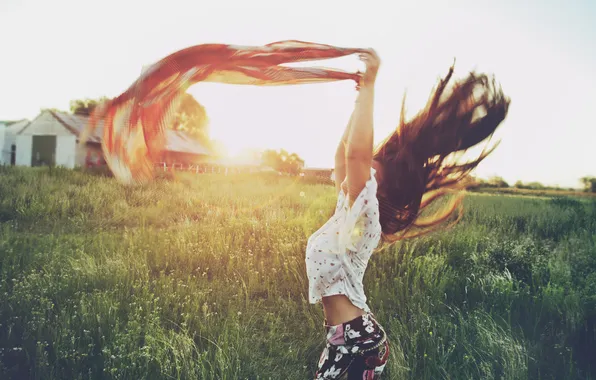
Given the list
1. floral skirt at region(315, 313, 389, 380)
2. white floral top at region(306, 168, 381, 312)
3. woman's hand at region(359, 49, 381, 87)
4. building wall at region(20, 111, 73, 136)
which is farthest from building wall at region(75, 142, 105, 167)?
building wall at region(20, 111, 73, 136)

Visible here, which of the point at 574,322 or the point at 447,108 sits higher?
the point at 447,108

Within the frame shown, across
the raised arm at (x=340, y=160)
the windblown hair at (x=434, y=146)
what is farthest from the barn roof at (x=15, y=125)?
the windblown hair at (x=434, y=146)

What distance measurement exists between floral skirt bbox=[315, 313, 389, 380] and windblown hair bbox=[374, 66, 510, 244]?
612 millimetres

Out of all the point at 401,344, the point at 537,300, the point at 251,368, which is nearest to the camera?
the point at 251,368

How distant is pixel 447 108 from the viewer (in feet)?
6.88

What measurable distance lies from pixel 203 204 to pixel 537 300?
7756mm

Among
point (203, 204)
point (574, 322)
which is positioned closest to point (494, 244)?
point (574, 322)

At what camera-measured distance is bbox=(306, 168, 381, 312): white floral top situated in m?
1.73

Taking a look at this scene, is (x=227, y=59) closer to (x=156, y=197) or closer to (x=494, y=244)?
(x=494, y=244)

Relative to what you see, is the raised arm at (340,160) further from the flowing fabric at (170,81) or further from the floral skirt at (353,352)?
the floral skirt at (353,352)

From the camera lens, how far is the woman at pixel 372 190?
1.69m

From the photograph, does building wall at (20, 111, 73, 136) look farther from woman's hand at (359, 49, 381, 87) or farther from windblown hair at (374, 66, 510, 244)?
woman's hand at (359, 49, 381, 87)

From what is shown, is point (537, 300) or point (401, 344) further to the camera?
point (537, 300)

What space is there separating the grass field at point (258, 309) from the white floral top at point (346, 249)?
63.3 inches
